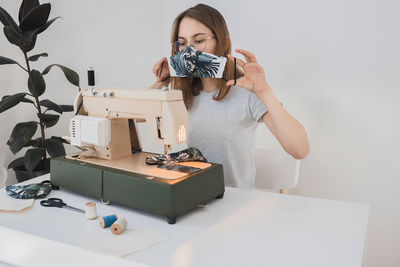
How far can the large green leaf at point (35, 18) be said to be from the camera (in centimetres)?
181

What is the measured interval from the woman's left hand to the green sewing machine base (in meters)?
0.37

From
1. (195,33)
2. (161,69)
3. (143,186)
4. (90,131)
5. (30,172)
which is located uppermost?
(195,33)

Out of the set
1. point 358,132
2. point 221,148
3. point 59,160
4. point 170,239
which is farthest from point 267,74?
point 170,239

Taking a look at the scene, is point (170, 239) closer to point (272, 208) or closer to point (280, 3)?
point (272, 208)

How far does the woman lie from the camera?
1619 millimetres

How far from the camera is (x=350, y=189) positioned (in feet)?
7.71

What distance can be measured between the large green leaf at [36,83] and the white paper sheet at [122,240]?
4.03 ft

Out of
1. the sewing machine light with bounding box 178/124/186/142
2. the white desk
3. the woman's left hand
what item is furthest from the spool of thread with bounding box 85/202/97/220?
the woman's left hand

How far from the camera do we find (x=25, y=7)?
1.89 metres

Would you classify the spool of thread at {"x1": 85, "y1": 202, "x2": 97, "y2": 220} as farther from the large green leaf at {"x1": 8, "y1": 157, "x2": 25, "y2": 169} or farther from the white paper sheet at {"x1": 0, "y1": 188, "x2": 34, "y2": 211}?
the large green leaf at {"x1": 8, "y1": 157, "x2": 25, "y2": 169}

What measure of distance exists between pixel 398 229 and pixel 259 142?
103 centimetres

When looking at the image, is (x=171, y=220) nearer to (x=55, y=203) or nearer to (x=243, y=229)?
(x=243, y=229)

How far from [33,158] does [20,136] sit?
135mm

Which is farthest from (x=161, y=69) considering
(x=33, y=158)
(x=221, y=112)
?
(x=33, y=158)
